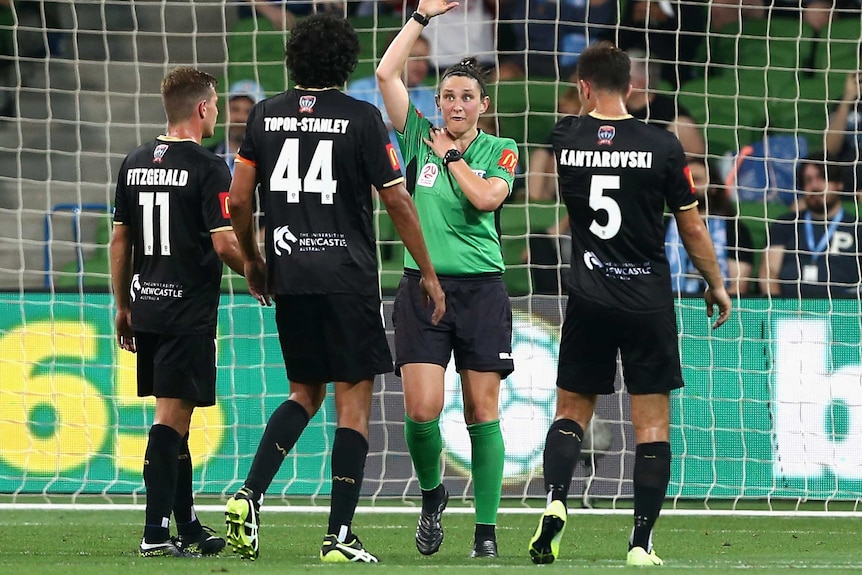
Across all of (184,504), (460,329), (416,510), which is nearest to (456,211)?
(460,329)

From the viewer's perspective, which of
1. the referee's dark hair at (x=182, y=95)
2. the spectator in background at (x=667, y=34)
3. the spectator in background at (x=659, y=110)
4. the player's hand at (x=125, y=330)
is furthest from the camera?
the spectator in background at (x=667, y=34)

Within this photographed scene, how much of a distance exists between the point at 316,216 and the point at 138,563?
1346 mm

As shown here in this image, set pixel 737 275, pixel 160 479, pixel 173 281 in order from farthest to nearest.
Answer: pixel 737 275
pixel 173 281
pixel 160 479

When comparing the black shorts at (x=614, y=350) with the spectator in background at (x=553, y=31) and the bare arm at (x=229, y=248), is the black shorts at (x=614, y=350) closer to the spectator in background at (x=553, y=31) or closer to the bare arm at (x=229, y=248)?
the bare arm at (x=229, y=248)

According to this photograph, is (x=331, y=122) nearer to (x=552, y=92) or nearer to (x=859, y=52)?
(x=552, y=92)

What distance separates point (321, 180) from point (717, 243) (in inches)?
204

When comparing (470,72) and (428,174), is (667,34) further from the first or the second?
(428,174)

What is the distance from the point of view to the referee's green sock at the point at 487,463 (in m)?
5.31

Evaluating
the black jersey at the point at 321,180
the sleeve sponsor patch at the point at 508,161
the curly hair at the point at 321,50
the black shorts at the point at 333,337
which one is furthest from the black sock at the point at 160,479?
the sleeve sponsor patch at the point at 508,161

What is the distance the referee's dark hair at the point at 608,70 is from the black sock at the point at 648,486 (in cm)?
130

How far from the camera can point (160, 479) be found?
5.16m

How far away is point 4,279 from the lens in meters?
9.61

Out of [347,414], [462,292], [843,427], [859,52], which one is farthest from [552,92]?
[347,414]

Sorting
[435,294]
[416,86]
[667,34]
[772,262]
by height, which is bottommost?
[435,294]
